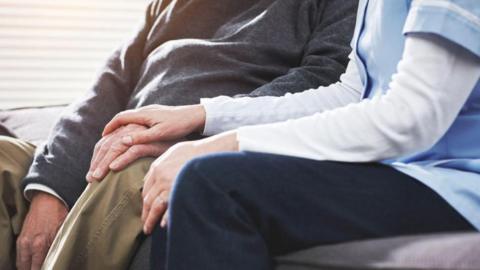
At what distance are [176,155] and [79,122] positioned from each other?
21.0 inches

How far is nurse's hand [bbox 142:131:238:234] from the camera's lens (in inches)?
39.4

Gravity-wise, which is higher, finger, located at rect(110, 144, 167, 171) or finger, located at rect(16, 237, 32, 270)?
finger, located at rect(110, 144, 167, 171)

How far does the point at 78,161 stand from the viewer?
1438 millimetres

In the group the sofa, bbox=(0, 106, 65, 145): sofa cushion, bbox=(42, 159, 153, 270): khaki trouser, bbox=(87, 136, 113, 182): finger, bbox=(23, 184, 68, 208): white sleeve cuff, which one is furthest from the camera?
bbox=(0, 106, 65, 145): sofa cushion

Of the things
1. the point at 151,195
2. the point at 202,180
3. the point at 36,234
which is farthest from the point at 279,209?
the point at 36,234

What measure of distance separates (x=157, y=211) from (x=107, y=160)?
0.77ft

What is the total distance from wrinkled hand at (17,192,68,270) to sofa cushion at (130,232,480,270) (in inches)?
23.4

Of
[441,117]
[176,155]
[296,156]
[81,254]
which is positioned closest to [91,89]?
[81,254]

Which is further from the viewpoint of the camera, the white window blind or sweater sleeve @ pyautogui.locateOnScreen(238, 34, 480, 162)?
the white window blind

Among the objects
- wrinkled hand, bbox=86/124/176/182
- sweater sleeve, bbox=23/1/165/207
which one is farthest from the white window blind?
wrinkled hand, bbox=86/124/176/182

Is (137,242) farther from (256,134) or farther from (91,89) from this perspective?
(91,89)

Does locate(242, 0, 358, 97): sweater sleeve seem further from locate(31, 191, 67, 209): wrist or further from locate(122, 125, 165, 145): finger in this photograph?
locate(31, 191, 67, 209): wrist

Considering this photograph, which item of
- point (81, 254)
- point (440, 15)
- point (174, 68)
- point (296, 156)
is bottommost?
point (81, 254)

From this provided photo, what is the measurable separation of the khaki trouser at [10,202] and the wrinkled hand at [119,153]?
0.21 m
